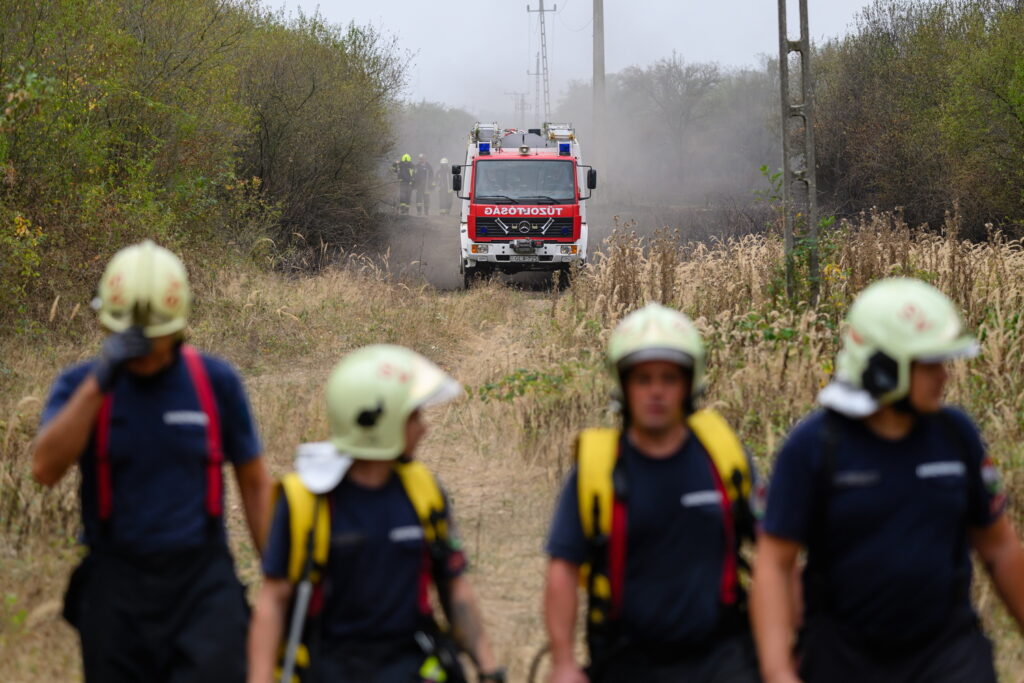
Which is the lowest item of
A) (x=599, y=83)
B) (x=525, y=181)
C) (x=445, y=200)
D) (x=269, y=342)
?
(x=269, y=342)

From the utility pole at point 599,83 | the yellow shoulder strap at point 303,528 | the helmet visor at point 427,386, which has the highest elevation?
the utility pole at point 599,83

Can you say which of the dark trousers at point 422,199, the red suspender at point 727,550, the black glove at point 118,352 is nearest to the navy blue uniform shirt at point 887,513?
the red suspender at point 727,550

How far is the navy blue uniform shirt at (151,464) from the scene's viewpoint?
3199mm

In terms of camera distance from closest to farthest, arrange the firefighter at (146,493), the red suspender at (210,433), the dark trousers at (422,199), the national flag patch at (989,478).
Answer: the national flag patch at (989,478) < the firefighter at (146,493) < the red suspender at (210,433) < the dark trousers at (422,199)

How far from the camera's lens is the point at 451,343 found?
47.5ft

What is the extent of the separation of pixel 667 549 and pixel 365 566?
0.72m

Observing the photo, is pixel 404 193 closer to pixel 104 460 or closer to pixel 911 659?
pixel 104 460

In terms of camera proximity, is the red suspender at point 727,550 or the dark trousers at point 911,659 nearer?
the dark trousers at point 911,659

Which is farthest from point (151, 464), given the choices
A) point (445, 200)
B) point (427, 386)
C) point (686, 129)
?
point (686, 129)

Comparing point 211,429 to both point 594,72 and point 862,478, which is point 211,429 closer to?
point 862,478

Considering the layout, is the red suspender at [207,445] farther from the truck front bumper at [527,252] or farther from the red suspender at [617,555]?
the truck front bumper at [527,252]

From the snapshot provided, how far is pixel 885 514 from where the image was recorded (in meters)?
2.79

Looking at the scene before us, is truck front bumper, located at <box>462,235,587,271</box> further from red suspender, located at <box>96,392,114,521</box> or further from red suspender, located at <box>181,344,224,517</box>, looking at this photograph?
red suspender, located at <box>96,392,114,521</box>

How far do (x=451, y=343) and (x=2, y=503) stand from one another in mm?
8167
